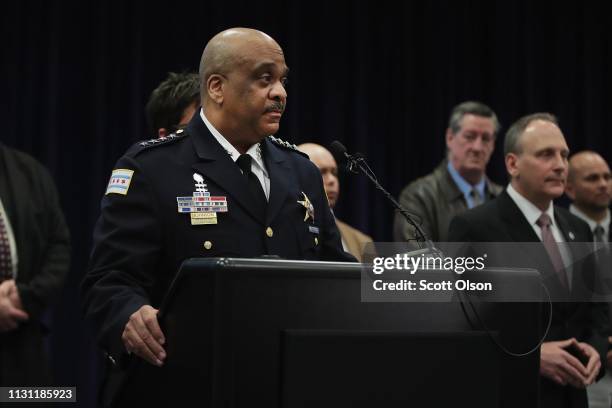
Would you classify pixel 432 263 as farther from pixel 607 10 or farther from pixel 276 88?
pixel 607 10

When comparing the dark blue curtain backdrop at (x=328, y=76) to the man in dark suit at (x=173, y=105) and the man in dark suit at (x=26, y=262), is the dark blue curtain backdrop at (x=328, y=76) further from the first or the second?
the man in dark suit at (x=173, y=105)

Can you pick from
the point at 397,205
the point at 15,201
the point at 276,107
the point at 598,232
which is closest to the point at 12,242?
the point at 15,201

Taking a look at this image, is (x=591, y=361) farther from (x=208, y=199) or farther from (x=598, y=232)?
(x=598, y=232)

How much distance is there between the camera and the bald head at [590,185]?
16.8 feet

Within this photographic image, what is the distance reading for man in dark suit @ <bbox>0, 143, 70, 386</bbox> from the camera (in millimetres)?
3541

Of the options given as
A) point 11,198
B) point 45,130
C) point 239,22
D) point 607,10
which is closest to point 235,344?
point 11,198

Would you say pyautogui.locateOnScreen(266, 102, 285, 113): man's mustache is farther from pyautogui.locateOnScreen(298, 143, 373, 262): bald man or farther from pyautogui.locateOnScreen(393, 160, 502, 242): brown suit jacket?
pyautogui.locateOnScreen(393, 160, 502, 242): brown suit jacket

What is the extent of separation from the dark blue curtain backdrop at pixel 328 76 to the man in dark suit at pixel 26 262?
46.5 inches

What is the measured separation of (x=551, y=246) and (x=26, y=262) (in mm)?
2028

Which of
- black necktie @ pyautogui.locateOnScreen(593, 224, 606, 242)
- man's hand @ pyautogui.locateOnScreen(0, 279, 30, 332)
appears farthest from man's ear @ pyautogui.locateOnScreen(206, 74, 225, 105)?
black necktie @ pyautogui.locateOnScreen(593, 224, 606, 242)

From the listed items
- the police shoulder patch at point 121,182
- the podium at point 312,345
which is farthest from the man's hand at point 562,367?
the police shoulder patch at point 121,182

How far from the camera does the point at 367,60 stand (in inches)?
231

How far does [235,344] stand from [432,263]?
0.49 m

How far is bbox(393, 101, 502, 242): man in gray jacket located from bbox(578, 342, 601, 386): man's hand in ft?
4.08
